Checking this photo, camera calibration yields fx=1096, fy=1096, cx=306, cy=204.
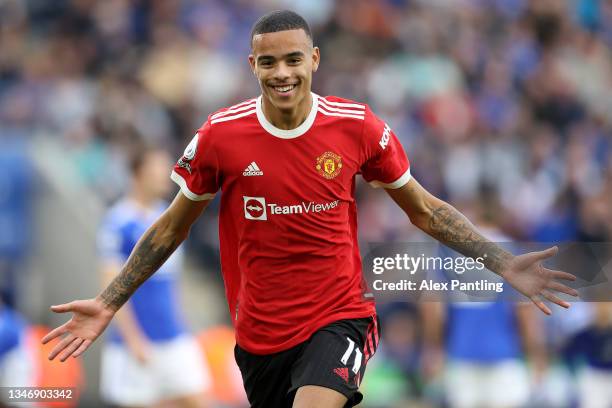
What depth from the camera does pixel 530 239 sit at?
1073 cm

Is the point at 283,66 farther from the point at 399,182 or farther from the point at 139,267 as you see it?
the point at 139,267

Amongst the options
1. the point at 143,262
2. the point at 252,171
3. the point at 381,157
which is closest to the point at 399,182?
the point at 381,157

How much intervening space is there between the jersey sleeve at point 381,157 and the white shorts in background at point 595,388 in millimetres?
4086

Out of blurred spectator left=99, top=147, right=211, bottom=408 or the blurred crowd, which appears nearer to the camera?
blurred spectator left=99, top=147, right=211, bottom=408

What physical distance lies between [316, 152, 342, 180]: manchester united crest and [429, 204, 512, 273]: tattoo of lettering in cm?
60

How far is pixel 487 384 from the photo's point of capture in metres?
9.70

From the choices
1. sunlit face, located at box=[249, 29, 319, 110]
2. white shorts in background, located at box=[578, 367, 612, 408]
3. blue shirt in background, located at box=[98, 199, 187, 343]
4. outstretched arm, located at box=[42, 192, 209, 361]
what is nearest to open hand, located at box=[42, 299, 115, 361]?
outstretched arm, located at box=[42, 192, 209, 361]

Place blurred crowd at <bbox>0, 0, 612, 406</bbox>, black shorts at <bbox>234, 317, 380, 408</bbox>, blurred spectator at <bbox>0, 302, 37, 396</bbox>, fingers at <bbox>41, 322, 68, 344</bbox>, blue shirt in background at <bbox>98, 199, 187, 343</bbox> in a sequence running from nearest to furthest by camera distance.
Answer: black shorts at <bbox>234, 317, 380, 408</bbox>, fingers at <bbox>41, 322, 68, 344</bbox>, blurred spectator at <bbox>0, 302, 37, 396</bbox>, blue shirt in background at <bbox>98, 199, 187, 343</bbox>, blurred crowd at <bbox>0, 0, 612, 406</bbox>

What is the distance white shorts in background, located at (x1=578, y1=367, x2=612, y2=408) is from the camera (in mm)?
8758

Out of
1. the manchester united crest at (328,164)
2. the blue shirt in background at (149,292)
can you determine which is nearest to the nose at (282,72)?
the manchester united crest at (328,164)

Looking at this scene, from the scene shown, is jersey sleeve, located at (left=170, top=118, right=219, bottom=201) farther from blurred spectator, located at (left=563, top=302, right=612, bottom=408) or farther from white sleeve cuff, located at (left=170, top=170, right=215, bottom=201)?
blurred spectator, located at (left=563, top=302, right=612, bottom=408)

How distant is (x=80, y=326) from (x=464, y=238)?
1955 mm

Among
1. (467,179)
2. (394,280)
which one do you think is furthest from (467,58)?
(394,280)

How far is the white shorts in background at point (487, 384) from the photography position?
31.1 ft
